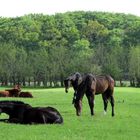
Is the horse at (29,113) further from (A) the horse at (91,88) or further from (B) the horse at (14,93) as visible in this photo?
(B) the horse at (14,93)

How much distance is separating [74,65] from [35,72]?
34.7 feet

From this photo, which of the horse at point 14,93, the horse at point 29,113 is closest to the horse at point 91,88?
the horse at point 29,113

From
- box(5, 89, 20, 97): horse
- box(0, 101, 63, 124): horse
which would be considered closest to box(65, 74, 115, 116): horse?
box(0, 101, 63, 124): horse

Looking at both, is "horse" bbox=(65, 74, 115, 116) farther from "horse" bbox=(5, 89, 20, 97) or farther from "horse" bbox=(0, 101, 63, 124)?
"horse" bbox=(5, 89, 20, 97)

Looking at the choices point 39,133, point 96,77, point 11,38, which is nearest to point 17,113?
point 39,133

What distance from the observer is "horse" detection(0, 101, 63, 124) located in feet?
58.4

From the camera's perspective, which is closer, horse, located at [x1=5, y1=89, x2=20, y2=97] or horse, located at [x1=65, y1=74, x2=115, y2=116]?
horse, located at [x1=65, y1=74, x2=115, y2=116]

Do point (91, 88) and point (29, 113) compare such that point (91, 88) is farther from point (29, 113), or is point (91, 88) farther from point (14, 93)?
point (14, 93)

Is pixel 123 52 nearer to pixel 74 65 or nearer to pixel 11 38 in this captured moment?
pixel 74 65

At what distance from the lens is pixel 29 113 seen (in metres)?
17.8

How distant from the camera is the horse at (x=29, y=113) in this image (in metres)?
17.8

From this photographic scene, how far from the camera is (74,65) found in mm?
125188

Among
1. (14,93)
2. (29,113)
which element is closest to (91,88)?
(29,113)

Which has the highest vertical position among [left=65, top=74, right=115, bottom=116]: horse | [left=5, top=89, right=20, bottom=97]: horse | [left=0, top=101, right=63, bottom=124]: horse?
[left=65, top=74, right=115, bottom=116]: horse
